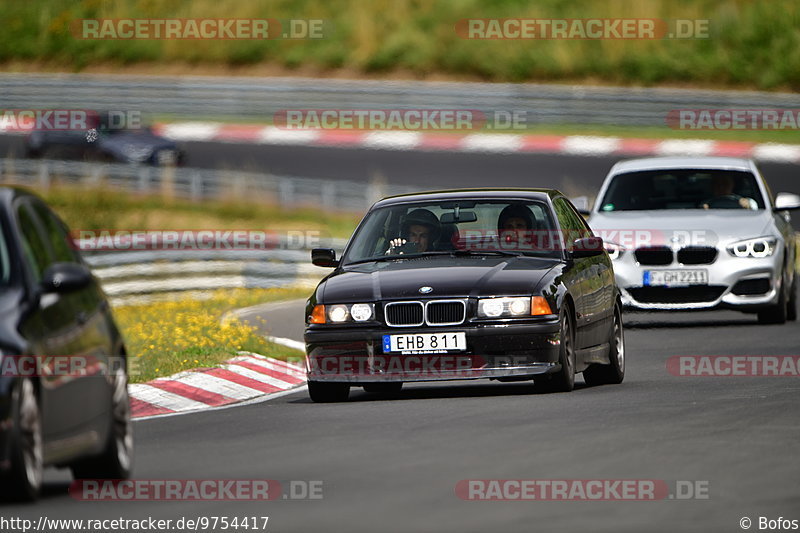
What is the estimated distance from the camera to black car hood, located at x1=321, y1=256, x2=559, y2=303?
523 inches

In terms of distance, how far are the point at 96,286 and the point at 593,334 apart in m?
5.42

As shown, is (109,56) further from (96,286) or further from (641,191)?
(96,286)

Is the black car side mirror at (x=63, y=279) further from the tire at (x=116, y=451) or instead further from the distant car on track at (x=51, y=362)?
the tire at (x=116, y=451)

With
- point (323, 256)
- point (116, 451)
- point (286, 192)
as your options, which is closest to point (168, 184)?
point (286, 192)

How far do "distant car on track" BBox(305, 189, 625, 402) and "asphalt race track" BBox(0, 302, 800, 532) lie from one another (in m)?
0.27

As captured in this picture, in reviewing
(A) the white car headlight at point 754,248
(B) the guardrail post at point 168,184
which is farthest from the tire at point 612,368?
(B) the guardrail post at point 168,184

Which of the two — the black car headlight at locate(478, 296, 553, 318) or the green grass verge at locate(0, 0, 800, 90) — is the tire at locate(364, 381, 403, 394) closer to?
the black car headlight at locate(478, 296, 553, 318)

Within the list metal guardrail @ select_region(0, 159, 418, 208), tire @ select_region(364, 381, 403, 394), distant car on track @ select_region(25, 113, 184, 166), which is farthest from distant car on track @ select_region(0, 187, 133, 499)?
distant car on track @ select_region(25, 113, 184, 166)

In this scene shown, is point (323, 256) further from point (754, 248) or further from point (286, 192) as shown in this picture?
point (286, 192)

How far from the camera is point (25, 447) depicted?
8.33 m

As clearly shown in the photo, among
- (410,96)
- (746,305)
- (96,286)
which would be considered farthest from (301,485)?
(410,96)

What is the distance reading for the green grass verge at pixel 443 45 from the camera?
45281 mm

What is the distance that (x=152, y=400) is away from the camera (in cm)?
1450

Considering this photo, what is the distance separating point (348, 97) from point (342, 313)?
98.5 feet
